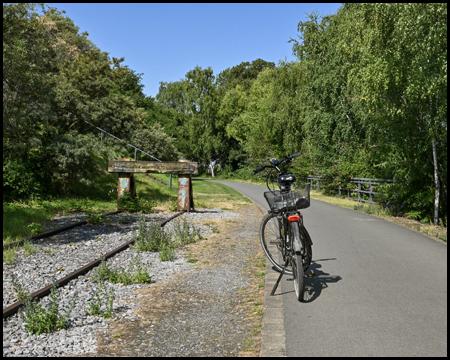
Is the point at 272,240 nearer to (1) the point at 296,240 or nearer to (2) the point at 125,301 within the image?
(1) the point at 296,240

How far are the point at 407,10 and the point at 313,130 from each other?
17.4 meters

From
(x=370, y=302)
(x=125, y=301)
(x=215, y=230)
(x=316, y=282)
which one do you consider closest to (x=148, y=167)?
(x=215, y=230)

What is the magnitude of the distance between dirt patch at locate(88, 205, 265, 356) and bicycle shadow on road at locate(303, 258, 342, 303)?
0.63m

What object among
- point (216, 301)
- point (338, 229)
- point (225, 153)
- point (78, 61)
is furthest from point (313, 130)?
point (225, 153)

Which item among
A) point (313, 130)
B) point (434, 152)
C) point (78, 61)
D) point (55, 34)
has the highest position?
point (55, 34)

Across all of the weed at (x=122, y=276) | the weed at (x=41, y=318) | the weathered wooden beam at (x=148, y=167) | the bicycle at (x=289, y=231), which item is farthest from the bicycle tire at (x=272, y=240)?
the weathered wooden beam at (x=148, y=167)

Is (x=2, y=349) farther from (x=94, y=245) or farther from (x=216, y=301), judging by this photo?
(x=94, y=245)

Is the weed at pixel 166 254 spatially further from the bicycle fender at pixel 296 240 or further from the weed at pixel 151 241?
the bicycle fender at pixel 296 240

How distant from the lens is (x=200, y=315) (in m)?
5.28

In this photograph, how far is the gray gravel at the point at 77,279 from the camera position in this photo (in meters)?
4.30

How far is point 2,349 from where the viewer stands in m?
Result: 4.07

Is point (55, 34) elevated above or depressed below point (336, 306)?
above

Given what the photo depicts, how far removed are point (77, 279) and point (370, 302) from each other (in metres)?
4.07

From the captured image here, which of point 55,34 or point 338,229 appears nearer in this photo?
point 338,229
